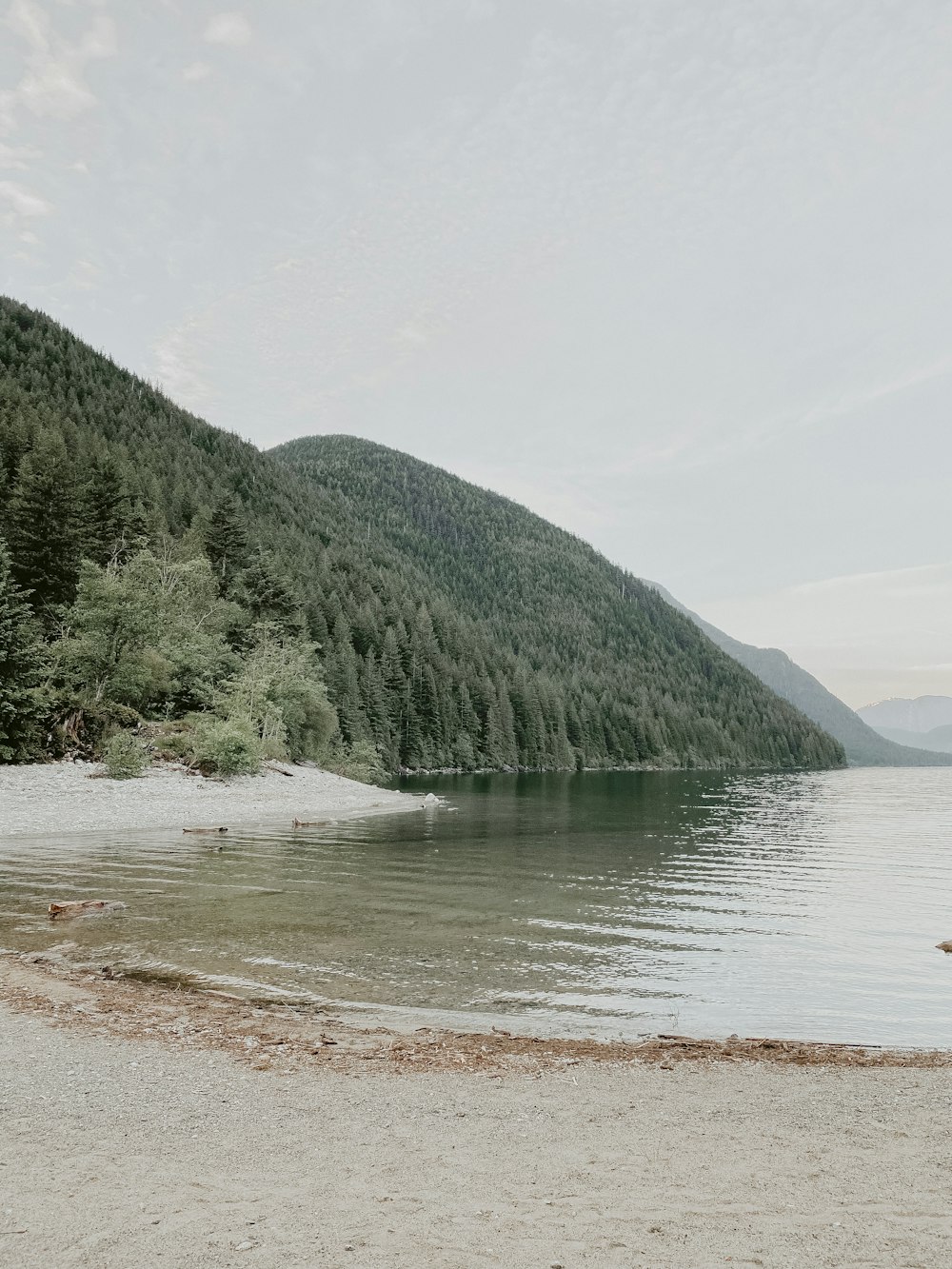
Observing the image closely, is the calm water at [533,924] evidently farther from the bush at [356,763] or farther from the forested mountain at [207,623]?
the bush at [356,763]

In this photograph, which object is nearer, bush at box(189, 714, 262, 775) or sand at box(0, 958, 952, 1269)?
sand at box(0, 958, 952, 1269)

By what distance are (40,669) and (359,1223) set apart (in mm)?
50452

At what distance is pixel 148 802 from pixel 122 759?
4386 mm

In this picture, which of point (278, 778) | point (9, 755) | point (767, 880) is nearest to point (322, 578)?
point (278, 778)

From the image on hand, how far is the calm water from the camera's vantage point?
13883 millimetres

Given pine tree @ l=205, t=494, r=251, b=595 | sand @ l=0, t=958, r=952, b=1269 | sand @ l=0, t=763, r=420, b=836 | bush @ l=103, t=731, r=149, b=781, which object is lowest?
sand @ l=0, t=763, r=420, b=836

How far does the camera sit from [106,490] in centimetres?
7562

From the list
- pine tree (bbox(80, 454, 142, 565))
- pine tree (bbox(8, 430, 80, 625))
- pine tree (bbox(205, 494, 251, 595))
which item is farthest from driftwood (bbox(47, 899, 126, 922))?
pine tree (bbox(205, 494, 251, 595))

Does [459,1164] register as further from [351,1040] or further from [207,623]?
[207,623]

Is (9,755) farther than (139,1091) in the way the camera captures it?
Yes

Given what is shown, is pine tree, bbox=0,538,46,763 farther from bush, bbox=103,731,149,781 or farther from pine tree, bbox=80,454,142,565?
pine tree, bbox=80,454,142,565

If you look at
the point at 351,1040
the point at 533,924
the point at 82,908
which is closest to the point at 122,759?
the point at 82,908

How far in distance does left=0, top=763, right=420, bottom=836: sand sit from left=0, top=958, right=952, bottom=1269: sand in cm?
2943

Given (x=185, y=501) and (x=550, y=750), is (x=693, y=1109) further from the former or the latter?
(x=550, y=750)
